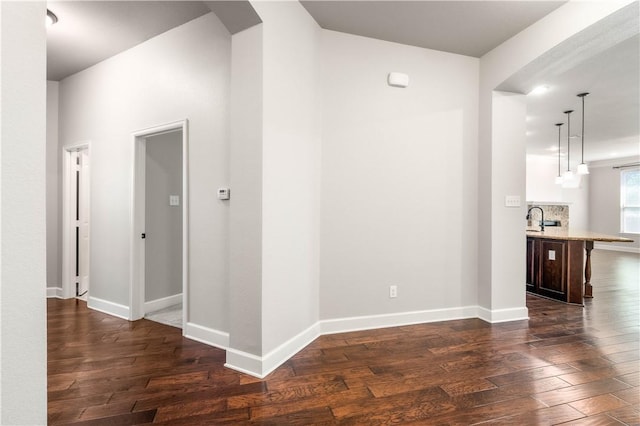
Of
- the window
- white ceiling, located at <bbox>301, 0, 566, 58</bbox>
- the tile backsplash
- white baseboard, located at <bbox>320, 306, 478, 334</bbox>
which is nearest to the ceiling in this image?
white ceiling, located at <bbox>301, 0, 566, 58</bbox>

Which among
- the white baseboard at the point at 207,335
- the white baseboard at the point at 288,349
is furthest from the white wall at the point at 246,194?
the white baseboard at the point at 207,335

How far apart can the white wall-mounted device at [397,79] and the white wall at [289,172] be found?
778 mm

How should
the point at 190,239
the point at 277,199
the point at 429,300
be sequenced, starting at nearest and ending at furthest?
the point at 277,199, the point at 190,239, the point at 429,300

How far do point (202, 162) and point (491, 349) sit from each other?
10.0 ft

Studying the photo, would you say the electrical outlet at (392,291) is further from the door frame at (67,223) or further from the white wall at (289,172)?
the door frame at (67,223)

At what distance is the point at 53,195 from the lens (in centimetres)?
413

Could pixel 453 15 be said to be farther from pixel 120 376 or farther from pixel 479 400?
pixel 120 376

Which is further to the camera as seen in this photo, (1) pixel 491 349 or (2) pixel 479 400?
(1) pixel 491 349

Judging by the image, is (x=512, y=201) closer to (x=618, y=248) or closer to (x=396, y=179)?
(x=396, y=179)

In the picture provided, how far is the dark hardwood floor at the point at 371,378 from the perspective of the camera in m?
1.73

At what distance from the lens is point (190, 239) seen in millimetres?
2791

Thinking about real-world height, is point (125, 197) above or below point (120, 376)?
above

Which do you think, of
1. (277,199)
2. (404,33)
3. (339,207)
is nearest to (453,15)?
(404,33)

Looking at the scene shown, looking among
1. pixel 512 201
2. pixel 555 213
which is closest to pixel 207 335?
pixel 512 201
